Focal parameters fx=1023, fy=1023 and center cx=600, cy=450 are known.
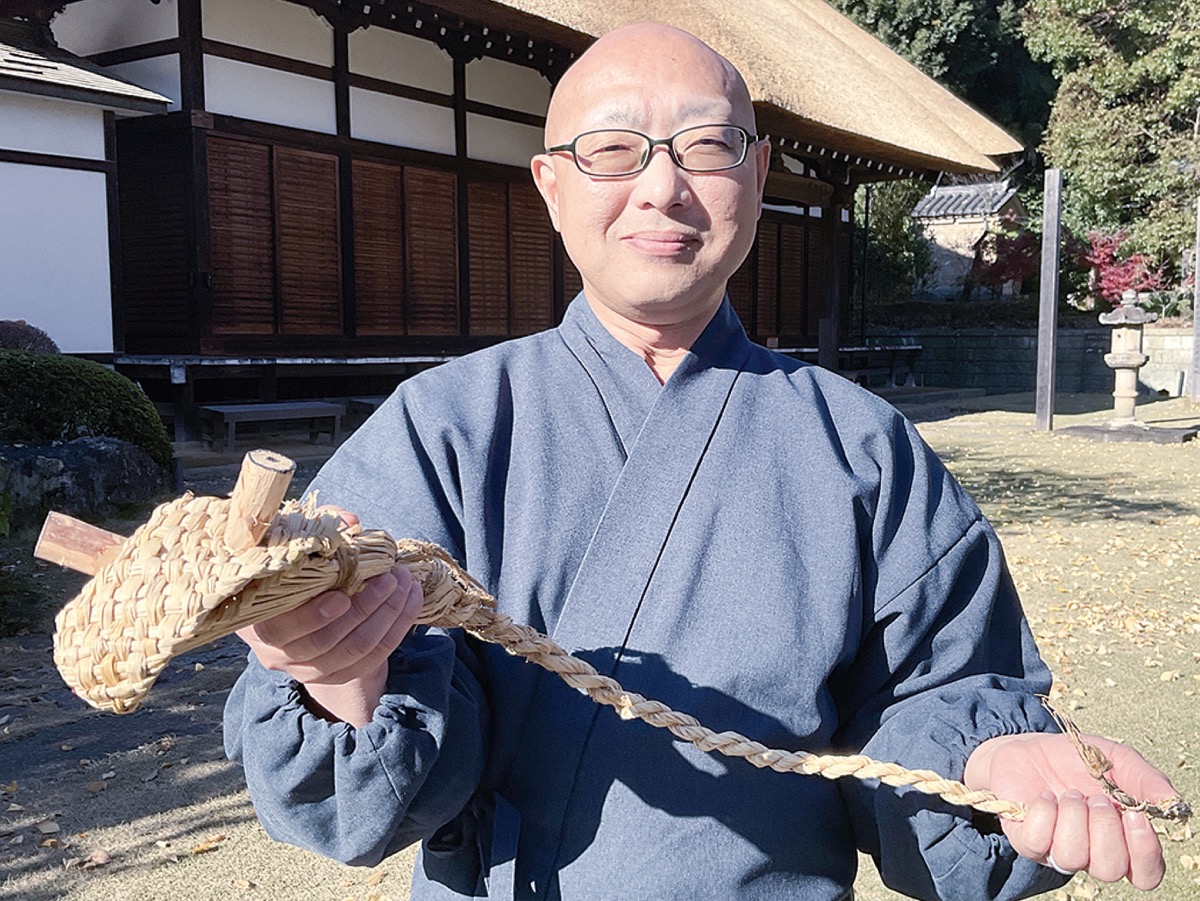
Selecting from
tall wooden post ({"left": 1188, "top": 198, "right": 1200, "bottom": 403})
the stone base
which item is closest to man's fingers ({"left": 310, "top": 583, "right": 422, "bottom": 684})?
the stone base

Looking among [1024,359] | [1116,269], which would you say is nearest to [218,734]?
[1024,359]

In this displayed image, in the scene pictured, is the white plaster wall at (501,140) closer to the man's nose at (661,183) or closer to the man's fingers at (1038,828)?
the man's nose at (661,183)

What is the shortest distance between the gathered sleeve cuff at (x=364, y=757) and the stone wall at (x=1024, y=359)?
18.8 m

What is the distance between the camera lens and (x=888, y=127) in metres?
12.1

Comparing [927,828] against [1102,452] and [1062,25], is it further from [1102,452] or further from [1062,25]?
[1062,25]

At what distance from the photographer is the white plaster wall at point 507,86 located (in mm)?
10281

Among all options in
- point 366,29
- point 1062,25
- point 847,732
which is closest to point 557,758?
point 847,732

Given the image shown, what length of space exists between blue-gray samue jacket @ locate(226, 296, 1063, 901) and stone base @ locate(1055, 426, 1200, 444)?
11.9 m

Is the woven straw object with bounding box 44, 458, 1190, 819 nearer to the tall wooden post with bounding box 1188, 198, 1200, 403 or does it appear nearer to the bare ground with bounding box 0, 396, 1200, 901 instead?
the bare ground with bounding box 0, 396, 1200, 901

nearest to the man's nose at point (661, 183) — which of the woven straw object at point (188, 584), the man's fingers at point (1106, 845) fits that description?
the woven straw object at point (188, 584)

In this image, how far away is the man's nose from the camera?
1234 mm

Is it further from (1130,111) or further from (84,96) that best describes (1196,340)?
(84,96)

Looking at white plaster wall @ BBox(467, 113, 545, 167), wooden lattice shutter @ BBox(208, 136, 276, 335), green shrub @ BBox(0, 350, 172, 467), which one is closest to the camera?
green shrub @ BBox(0, 350, 172, 467)

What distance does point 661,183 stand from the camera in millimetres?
1236
